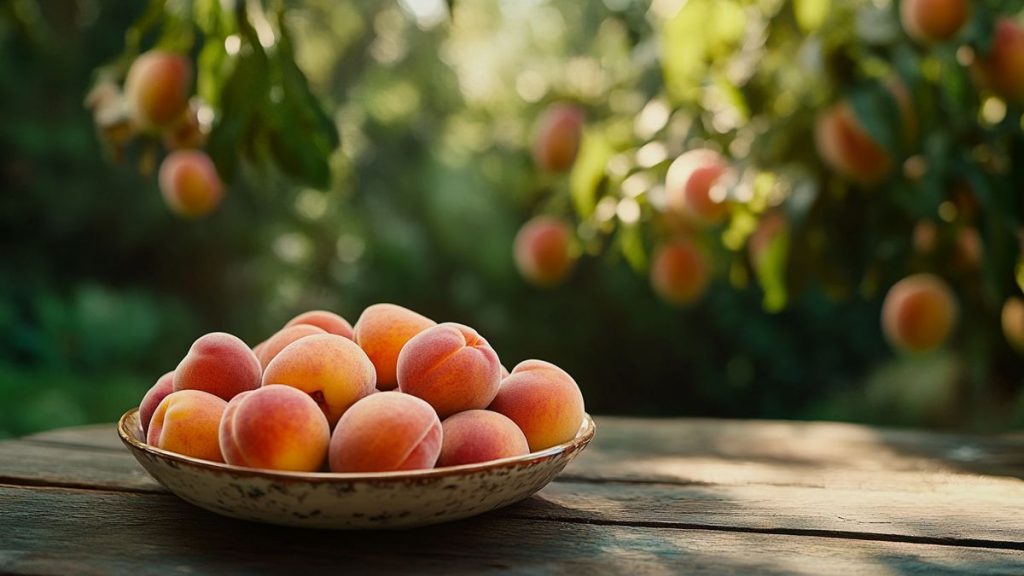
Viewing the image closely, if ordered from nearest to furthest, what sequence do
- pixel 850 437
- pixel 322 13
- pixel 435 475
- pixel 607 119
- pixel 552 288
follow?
pixel 435 475 → pixel 850 437 → pixel 607 119 → pixel 552 288 → pixel 322 13

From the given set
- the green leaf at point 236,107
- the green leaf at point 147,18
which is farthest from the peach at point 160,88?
the green leaf at point 236,107

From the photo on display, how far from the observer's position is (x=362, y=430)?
54cm

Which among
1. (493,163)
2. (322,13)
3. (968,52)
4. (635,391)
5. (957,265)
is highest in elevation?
(322,13)

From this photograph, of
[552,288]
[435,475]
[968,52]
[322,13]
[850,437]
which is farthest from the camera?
[322,13]

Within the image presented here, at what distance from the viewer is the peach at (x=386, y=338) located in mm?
683

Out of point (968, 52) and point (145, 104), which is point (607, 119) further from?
point (145, 104)

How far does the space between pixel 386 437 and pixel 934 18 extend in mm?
890

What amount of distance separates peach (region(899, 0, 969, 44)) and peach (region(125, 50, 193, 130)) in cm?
86

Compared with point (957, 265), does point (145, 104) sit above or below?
above

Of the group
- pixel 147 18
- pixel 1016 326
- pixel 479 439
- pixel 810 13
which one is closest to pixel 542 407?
pixel 479 439

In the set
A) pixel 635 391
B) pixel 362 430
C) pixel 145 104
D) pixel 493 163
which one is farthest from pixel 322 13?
pixel 362 430

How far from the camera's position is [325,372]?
0.59 m

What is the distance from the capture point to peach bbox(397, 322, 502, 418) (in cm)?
61

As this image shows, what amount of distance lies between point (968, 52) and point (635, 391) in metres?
1.91
